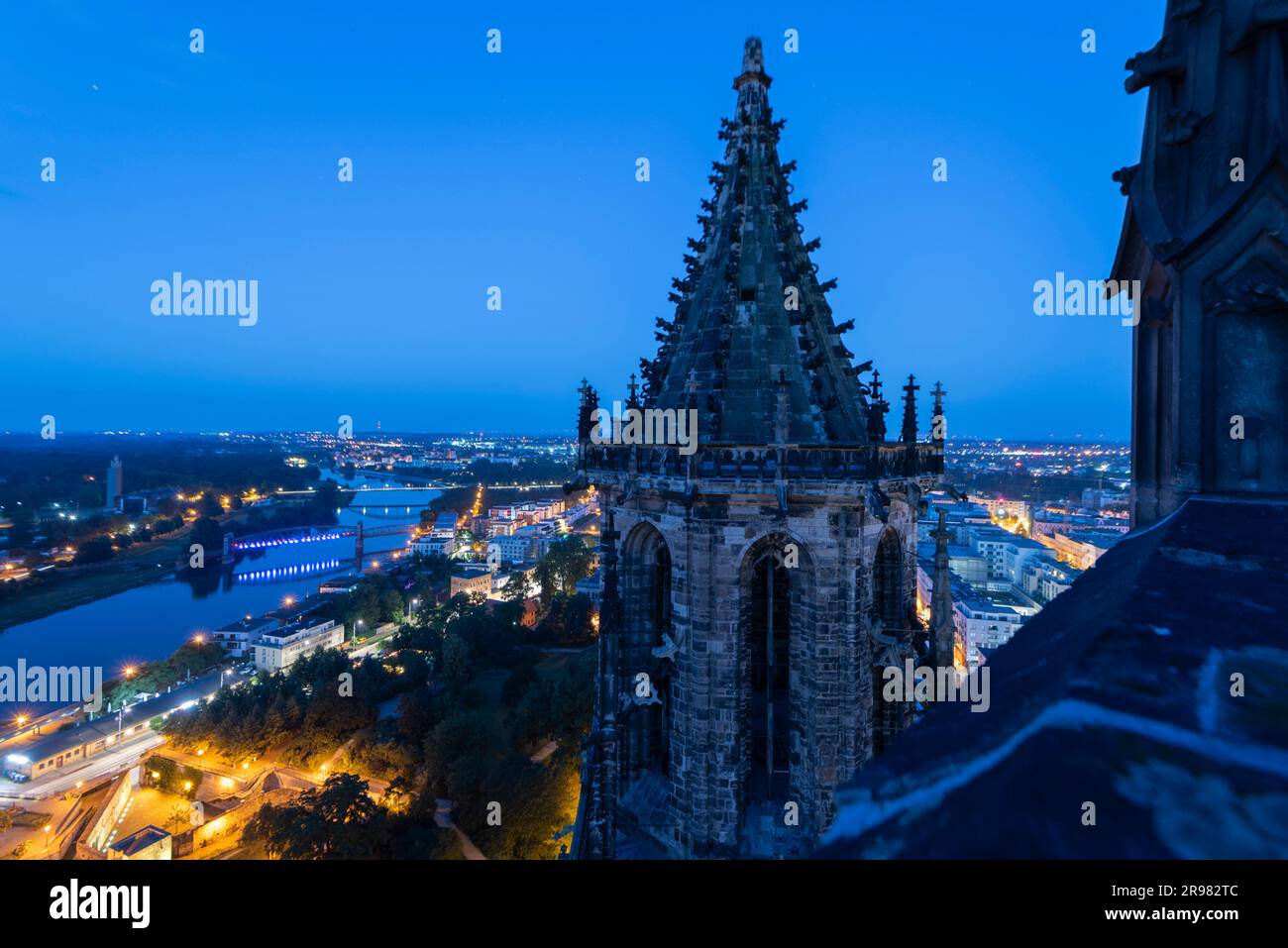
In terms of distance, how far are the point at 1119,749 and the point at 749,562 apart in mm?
8175

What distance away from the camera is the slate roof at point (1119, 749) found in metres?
1.45

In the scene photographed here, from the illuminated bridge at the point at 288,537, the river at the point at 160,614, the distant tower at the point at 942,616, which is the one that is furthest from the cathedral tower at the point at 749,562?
the illuminated bridge at the point at 288,537

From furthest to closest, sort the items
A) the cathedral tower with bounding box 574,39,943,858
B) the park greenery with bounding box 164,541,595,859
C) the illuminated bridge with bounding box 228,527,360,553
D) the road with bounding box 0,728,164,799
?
1. the illuminated bridge with bounding box 228,527,360,553
2. the road with bounding box 0,728,164,799
3. the park greenery with bounding box 164,541,595,859
4. the cathedral tower with bounding box 574,39,943,858

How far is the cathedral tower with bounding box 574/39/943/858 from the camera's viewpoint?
9391 mm

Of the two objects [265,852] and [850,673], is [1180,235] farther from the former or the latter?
[265,852]

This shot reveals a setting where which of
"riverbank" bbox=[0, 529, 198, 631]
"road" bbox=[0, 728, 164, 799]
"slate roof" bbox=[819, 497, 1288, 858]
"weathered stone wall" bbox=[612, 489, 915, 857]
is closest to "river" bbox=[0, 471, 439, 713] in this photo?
"riverbank" bbox=[0, 529, 198, 631]

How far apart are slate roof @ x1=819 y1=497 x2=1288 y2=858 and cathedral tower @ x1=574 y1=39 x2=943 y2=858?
255 inches

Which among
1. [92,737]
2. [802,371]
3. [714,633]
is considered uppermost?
[802,371]

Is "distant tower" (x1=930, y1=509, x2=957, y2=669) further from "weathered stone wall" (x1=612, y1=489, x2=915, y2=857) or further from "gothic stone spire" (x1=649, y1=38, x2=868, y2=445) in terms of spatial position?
"gothic stone spire" (x1=649, y1=38, x2=868, y2=445)

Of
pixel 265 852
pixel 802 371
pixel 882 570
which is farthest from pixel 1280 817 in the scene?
pixel 265 852

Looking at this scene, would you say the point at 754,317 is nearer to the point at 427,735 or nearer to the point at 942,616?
the point at 942,616

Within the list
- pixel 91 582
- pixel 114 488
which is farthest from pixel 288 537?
pixel 91 582
